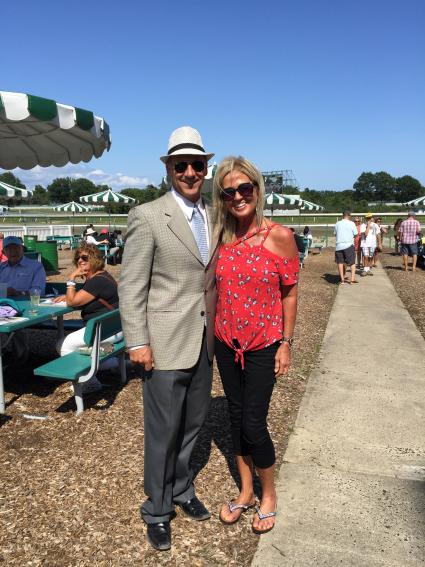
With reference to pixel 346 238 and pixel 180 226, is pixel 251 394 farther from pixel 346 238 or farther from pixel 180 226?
pixel 346 238

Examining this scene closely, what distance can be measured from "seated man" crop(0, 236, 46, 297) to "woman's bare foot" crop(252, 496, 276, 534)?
3846 mm

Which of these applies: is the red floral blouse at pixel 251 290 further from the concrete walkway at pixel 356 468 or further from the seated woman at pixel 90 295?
the seated woman at pixel 90 295

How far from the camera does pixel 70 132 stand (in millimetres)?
6539

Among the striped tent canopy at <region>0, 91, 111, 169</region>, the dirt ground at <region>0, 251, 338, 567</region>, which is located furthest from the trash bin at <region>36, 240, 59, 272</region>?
the dirt ground at <region>0, 251, 338, 567</region>

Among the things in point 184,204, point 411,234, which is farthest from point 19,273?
point 411,234

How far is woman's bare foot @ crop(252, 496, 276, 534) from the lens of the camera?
2.56m

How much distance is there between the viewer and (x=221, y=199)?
2.39 m

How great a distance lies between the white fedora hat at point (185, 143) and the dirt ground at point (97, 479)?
2000 millimetres

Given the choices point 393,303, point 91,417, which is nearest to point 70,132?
point 91,417

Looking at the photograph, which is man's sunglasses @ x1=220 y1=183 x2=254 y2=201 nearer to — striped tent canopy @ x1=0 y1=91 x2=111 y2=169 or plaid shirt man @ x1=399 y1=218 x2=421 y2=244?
striped tent canopy @ x1=0 y1=91 x2=111 y2=169

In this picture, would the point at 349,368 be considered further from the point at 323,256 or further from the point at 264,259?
the point at 323,256

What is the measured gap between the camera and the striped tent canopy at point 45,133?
4520mm

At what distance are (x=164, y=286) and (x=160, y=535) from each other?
1310 millimetres

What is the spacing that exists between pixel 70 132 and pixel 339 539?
5.91 meters
